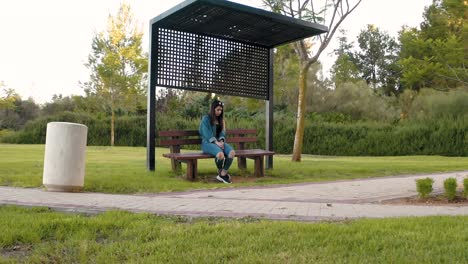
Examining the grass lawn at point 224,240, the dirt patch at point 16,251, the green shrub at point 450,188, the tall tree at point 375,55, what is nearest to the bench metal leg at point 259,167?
the green shrub at point 450,188

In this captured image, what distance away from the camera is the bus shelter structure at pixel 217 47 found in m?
9.94

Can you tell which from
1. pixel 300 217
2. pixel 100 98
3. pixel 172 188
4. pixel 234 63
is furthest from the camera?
pixel 100 98

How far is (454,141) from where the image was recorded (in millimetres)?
23156

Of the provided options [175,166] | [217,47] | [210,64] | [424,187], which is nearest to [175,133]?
[175,166]

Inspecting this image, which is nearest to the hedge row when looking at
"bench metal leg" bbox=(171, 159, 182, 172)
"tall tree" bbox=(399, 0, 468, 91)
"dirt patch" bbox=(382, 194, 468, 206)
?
"tall tree" bbox=(399, 0, 468, 91)

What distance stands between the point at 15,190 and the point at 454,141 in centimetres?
2183

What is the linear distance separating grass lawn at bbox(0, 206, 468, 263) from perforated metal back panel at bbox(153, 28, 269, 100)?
638 cm

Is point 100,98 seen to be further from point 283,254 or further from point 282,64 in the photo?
point 283,254

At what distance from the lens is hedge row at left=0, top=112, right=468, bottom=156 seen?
23.5 m

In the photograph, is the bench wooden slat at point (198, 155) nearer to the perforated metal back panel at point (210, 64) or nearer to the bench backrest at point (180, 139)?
the bench backrest at point (180, 139)

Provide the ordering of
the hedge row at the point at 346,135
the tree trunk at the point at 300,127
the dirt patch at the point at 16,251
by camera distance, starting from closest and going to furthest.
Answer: the dirt patch at the point at 16,251 → the tree trunk at the point at 300,127 → the hedge row at the point at 346,135

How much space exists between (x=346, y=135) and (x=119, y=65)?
13750 mm

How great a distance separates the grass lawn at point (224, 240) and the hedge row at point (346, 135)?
20758mm

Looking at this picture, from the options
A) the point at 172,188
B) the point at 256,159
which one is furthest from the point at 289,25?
the point at 172,188
